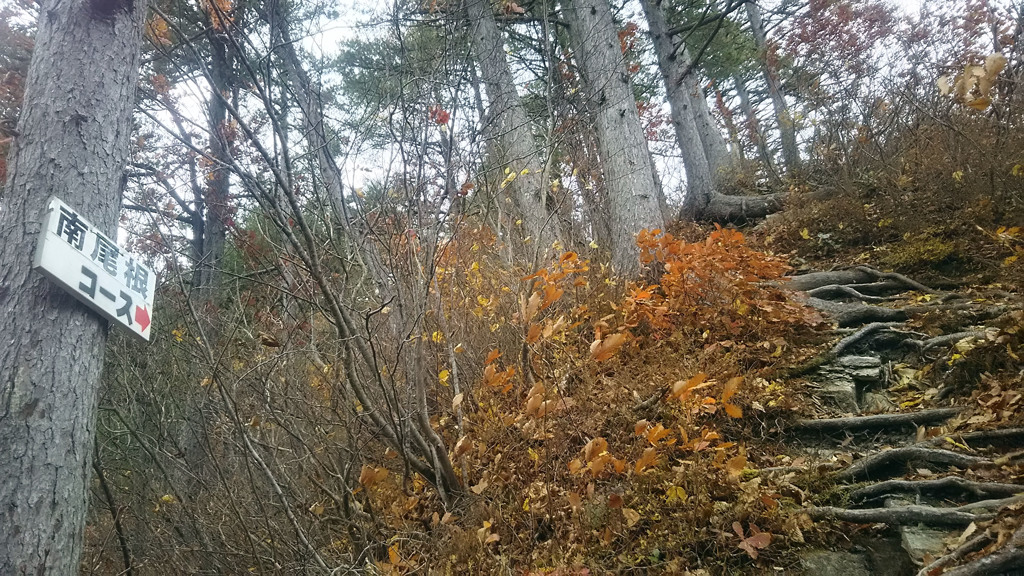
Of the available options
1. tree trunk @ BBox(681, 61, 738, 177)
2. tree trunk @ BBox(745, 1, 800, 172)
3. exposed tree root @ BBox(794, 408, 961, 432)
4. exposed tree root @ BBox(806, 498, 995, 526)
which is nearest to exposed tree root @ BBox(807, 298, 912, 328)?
exposed tree root @ BBox(794, 408, 961, 432)

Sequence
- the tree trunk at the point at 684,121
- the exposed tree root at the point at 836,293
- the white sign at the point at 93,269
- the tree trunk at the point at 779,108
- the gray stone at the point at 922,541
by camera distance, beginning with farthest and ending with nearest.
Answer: the tree trunk at the point at 779,108 → the tree trunk at the point at 684,121 → the exposed tree root at the point at 836,293 → the gray stone at the point at 922,541 → the white sign at the point at 93,269

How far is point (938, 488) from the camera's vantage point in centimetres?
250

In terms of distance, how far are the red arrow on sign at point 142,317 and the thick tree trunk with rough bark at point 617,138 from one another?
3.99m

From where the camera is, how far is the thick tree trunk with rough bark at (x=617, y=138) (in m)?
5.61

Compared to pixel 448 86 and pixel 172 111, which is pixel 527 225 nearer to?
pixel 448 86

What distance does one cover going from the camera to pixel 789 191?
22.7 ft

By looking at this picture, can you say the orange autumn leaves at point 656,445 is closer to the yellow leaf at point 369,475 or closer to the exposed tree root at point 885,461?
the exposed tree root at point 885,461

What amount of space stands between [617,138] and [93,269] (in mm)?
4897

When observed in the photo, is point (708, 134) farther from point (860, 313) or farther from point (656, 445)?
point (656, 445)

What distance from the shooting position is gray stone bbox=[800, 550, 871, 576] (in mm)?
2299

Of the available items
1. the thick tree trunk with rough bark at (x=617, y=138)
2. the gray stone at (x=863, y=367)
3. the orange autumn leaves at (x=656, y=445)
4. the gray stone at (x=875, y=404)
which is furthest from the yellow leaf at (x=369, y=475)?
the thick tree trunk with rough bark at (x=617, y=138)

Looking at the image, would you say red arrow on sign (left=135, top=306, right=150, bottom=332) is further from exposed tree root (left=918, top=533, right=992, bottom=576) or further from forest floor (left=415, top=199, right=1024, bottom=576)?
exposed tree root (left=918, top=533, right=992, bottom=576)

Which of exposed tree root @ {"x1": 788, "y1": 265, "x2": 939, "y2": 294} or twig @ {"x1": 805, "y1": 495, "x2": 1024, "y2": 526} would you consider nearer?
twig @ {"x1": 805, "y1": 495, "x2": 1024, "y2": 526}

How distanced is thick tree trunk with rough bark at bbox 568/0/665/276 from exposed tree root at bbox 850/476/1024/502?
3.00m
